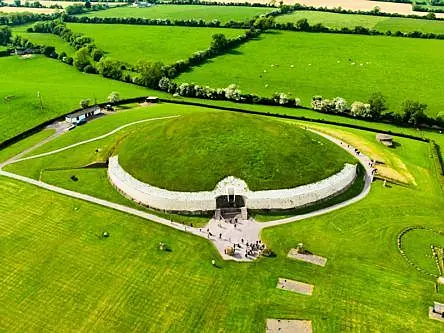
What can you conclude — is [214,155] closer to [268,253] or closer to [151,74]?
[268,253]

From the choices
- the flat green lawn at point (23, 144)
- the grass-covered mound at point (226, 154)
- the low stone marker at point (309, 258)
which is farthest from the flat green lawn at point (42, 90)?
the low stone marker at point (309, 258)

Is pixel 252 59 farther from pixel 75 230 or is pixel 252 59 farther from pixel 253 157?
pixel 75 230

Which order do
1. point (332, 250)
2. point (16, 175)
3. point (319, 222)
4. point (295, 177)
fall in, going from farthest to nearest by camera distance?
point (16, 175) → point (295, 177) → point (319, 222) → point (332, 250)

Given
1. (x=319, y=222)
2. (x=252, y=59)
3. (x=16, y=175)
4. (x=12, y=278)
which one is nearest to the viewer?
(x=12, y=278)

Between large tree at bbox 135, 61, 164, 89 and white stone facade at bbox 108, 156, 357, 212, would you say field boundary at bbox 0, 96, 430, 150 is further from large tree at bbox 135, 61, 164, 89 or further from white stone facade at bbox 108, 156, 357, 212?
white stone facade at bbox 108, 156, 357, 212

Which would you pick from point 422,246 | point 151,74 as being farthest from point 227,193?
point 151,74

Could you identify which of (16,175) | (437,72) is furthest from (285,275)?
(437,72)

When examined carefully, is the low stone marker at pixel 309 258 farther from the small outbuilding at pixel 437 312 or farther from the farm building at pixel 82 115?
the farm building at pixel 82 115
